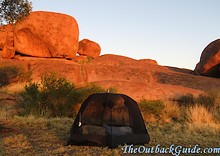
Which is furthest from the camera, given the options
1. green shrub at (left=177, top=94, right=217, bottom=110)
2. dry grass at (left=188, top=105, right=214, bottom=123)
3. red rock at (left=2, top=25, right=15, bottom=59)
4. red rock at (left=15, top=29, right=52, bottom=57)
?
red rock at (left=15, top=29, right=52, bottom=57)

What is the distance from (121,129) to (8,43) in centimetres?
2420

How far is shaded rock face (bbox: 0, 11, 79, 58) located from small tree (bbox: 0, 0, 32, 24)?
1946 centimetres

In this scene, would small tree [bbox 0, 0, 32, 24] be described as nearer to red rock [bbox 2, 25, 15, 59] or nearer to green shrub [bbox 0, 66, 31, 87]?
green shrub [bbox 0, 66, 31, 87]

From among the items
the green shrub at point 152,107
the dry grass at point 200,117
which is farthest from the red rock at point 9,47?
the dry grass at point 200,117

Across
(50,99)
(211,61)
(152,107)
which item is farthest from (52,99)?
(211,61)

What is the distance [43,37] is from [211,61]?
634 inches

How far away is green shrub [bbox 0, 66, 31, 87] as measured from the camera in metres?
23.5

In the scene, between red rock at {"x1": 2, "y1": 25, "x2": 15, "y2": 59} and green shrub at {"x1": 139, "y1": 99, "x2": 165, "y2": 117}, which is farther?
red rock at {"x1": 2, "y1": 25, "x2": 15, "y2": 59}

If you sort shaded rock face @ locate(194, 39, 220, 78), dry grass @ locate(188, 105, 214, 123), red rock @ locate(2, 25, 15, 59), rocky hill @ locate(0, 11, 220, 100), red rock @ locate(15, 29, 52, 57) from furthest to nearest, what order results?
1. red rock @ locate(15, 29, 52, 57)
2. red rock @ locate(2, 25, 15, 59)
3. shaded rock face @ locate(194, 39, 220, 78)
4. rocky hill @ locate(0, 11, 220, 100)
5. dry grass @ locate(188, 105, 214, 123)

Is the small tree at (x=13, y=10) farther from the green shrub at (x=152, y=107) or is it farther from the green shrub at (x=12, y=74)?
the green shrub at (x=12, y=74)

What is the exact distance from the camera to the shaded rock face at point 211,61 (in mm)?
27672

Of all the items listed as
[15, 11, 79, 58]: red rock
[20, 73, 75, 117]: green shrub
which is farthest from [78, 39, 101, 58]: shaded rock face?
[20, 73, 75, 117]: green shrub

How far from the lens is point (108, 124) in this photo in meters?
9.16

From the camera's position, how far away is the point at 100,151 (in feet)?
24.5
